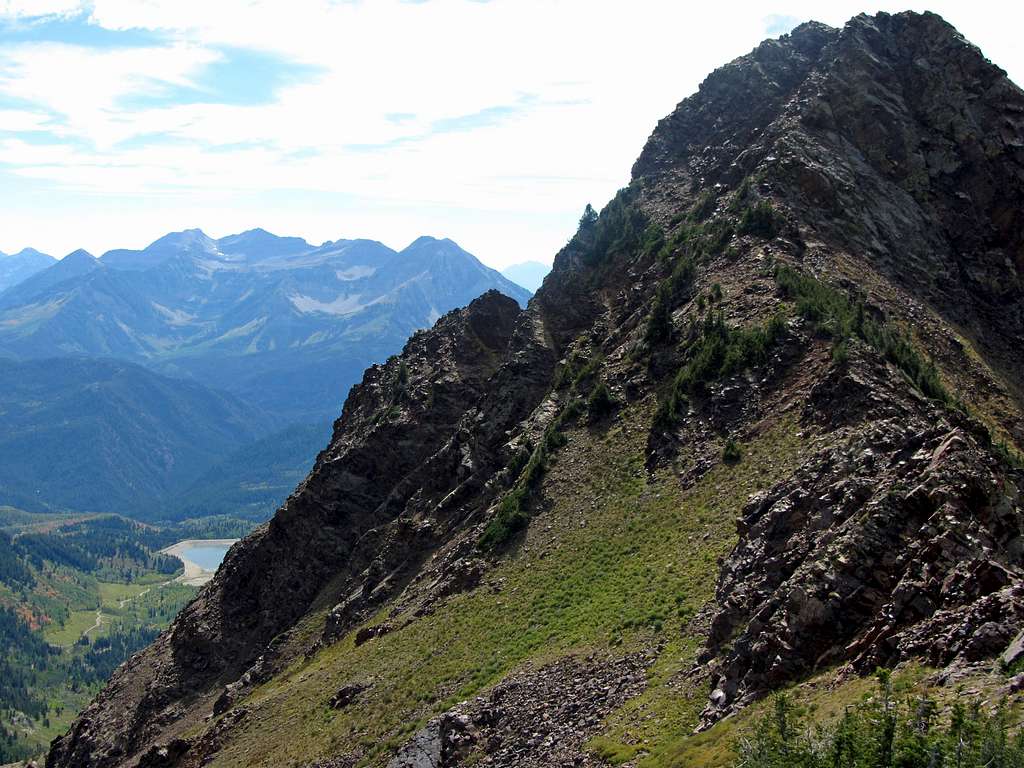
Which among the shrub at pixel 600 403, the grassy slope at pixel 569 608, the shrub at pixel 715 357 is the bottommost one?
the grassy slope at pixel 569 608

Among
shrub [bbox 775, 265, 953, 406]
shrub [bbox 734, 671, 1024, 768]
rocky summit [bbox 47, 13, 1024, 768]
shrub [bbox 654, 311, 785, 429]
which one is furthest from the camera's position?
shrub [bbox 654, 311, 785, 429]

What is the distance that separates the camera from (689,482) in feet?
199

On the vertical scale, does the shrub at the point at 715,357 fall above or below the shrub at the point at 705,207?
below

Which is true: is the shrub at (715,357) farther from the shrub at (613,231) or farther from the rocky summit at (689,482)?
the shrub at (613,231)

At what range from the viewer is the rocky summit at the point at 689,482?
35.2 meters

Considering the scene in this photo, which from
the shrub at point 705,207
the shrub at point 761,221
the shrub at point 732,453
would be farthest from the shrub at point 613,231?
the shrub at point 732,453

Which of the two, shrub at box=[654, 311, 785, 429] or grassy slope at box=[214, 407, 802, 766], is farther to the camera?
shrub at box=[654, 311, 785, 429]

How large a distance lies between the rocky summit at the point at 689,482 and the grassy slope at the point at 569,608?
0.26 m

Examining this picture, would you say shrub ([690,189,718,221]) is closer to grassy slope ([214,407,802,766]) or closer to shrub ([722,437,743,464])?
grassy slope ([214,407,802,766])

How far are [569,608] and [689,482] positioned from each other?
12.7m

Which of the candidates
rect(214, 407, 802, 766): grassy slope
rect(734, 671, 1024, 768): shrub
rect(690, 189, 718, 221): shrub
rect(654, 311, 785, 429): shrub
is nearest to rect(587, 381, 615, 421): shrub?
rect(214, 407, 802, 766): grassy slope

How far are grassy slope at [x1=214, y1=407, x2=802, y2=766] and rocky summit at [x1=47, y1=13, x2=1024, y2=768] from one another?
0.26 meters

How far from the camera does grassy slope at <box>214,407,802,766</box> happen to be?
1944 inches

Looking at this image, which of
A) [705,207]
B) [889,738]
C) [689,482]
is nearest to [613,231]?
[705,207]
